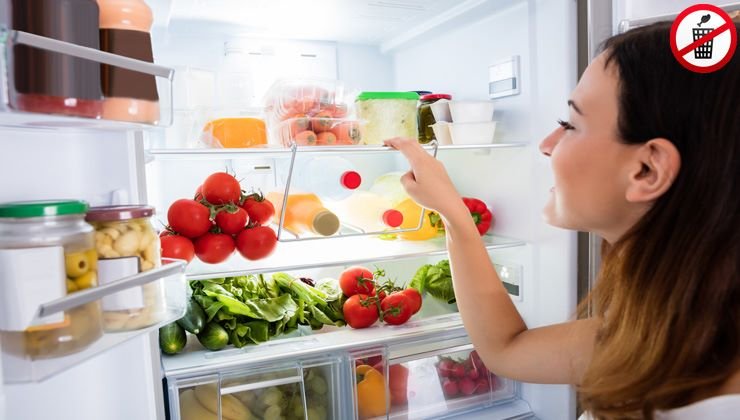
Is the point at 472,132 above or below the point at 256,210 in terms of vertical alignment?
above

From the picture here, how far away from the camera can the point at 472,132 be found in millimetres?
1515

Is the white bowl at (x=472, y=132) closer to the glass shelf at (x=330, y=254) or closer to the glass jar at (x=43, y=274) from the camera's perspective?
the glass shelf at (x=330, y=254)

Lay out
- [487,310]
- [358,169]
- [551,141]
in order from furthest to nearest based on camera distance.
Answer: [358,169]
[487,310]
[551,141]

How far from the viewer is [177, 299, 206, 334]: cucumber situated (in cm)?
134

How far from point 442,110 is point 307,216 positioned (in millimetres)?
515

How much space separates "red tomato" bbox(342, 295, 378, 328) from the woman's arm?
0.45 metres

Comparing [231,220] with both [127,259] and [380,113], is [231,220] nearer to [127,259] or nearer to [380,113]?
[380,113]

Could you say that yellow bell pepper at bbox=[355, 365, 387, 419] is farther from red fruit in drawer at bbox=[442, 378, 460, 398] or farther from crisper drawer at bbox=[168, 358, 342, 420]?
red fruit in drawer at bbox=[442, 378, 460, 398]

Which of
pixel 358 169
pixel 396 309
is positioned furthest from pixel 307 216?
pixel 358 169

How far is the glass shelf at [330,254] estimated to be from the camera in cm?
135

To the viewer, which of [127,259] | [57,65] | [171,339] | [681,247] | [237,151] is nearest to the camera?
[57,65]

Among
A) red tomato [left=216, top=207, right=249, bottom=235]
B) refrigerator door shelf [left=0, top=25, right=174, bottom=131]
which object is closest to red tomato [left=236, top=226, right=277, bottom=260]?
red tomato [left=216, top=207, right=249, bottom=235]

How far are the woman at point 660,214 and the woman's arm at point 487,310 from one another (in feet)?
0.58

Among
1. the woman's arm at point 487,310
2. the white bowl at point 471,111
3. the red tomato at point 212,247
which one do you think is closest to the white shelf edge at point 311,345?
the red tomato at point 212,247
